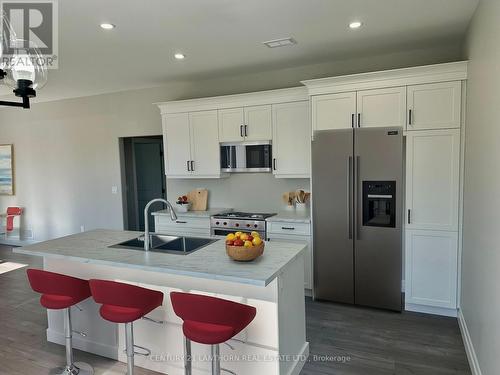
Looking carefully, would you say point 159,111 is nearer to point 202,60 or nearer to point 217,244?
point 202,60

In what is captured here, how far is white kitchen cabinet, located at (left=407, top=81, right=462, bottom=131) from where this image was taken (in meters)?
3.34

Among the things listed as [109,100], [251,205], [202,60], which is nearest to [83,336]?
[251,205]

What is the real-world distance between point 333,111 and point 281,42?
0.91 metres

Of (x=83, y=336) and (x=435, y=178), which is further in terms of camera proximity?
(x=435, y=178)

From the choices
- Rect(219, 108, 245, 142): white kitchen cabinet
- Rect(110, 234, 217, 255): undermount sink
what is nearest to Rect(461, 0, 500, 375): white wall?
Rect(110, 234, 217, 255): undermount sink

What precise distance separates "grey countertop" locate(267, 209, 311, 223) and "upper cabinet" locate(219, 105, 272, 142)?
39.1 inches

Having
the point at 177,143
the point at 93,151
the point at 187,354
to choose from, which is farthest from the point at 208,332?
the point at 93,151

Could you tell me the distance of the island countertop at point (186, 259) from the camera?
2.13 meters

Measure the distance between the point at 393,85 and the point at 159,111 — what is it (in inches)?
141

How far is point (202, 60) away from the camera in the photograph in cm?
421

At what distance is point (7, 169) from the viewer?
7.23m

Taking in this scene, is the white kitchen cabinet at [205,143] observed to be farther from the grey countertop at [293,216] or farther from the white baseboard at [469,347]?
the white baseboard at [469,347]

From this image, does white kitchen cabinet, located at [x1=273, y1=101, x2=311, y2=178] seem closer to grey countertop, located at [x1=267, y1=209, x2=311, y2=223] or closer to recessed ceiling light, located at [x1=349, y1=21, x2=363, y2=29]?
grey countertop, located at [x1=267, y1=209, x2=311, y2=223]

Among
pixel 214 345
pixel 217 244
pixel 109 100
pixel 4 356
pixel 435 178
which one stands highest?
pixel 109 100
